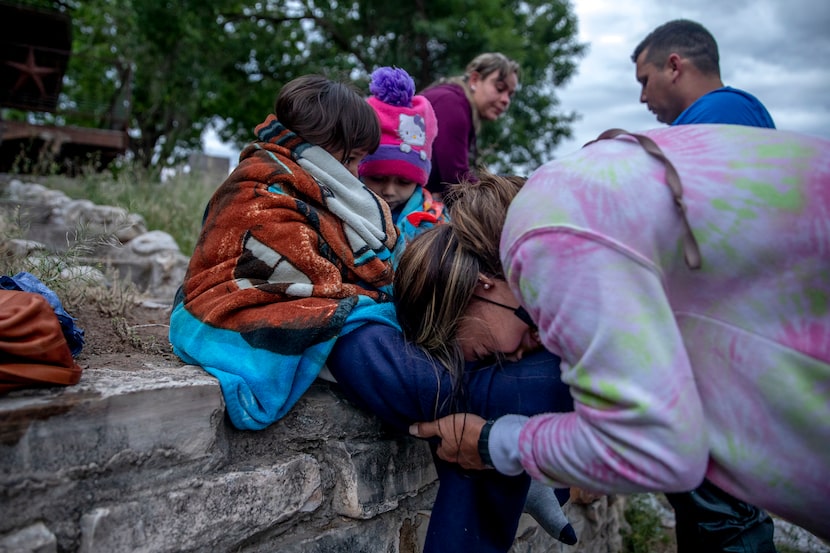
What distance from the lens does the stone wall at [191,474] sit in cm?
137

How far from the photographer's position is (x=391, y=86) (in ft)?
10.00

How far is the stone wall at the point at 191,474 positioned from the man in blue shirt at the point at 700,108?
0.93 meters

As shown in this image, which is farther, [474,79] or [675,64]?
[474,79]

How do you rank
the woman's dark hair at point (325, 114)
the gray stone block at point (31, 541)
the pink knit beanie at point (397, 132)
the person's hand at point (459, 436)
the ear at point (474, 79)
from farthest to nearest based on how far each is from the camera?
the ear at point (474, 79) → the pink knit beanie at point (397, 132) → the woman's dark hair at point (325, 114) → the person's hand at point (459, 436) → the gray stone block at point (31, 541)

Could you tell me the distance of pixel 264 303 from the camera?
1864mm

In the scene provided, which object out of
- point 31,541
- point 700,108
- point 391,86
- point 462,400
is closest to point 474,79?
point 391,86

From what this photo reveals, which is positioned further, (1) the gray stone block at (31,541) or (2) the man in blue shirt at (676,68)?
(2) the man in blue shirt at (676,68)

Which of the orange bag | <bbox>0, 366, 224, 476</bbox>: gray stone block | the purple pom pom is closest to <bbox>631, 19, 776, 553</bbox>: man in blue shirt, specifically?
the purple pom pom

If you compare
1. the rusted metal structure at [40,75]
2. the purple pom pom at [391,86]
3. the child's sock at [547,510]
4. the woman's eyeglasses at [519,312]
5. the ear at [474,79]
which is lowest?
the rusted metal structure at [40,75]

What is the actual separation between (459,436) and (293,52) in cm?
1179

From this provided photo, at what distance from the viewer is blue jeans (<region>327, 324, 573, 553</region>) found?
175 centimetres

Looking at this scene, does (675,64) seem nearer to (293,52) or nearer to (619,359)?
(619,359)

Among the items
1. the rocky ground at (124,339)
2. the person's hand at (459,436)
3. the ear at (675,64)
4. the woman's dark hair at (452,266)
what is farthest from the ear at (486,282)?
the ear at (675,64)

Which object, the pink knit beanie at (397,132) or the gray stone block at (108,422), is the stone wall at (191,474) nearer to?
the gray stone block at (108,422)
